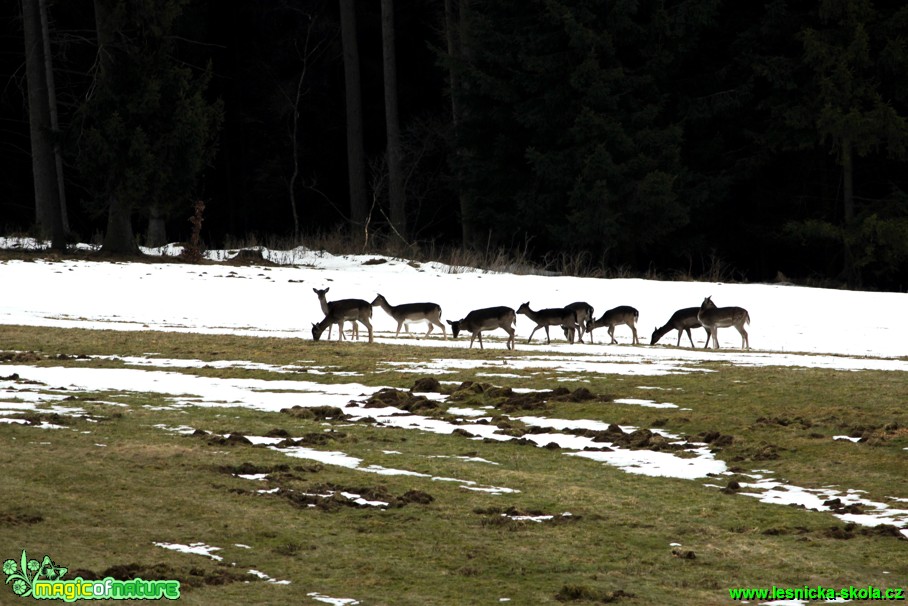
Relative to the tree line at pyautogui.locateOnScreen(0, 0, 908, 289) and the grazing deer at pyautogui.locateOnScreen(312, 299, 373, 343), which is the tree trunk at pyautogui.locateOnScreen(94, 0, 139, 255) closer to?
the tree line at pyautogui.locateOnScreen(0, 0, 908, 289)

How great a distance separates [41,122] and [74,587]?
37699 mm

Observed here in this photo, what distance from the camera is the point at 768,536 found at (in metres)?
9.55

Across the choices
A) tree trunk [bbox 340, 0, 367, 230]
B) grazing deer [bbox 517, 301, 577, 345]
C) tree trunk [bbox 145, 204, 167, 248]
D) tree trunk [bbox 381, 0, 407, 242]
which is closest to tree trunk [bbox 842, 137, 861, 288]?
tree trunk [bbox 381, 0, 407, 242]

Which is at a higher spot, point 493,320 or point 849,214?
point 849,214

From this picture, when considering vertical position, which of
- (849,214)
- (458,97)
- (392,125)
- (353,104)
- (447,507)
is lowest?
(447,507)

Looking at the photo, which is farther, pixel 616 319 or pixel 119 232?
pixel 119 232

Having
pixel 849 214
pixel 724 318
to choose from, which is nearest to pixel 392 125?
pixel 849 214

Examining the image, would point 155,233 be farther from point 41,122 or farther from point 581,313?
point 581,313

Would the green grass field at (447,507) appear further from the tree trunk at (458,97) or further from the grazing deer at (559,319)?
the tree trunk at (458,97)

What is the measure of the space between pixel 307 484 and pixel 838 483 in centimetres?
494

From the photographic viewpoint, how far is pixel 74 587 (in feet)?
25.1

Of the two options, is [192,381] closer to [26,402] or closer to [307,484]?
[26,402]

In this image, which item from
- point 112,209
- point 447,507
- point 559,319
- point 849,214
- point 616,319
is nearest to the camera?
point 447,507

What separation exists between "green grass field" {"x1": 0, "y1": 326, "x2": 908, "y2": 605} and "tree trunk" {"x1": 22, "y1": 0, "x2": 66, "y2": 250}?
28.0 m
